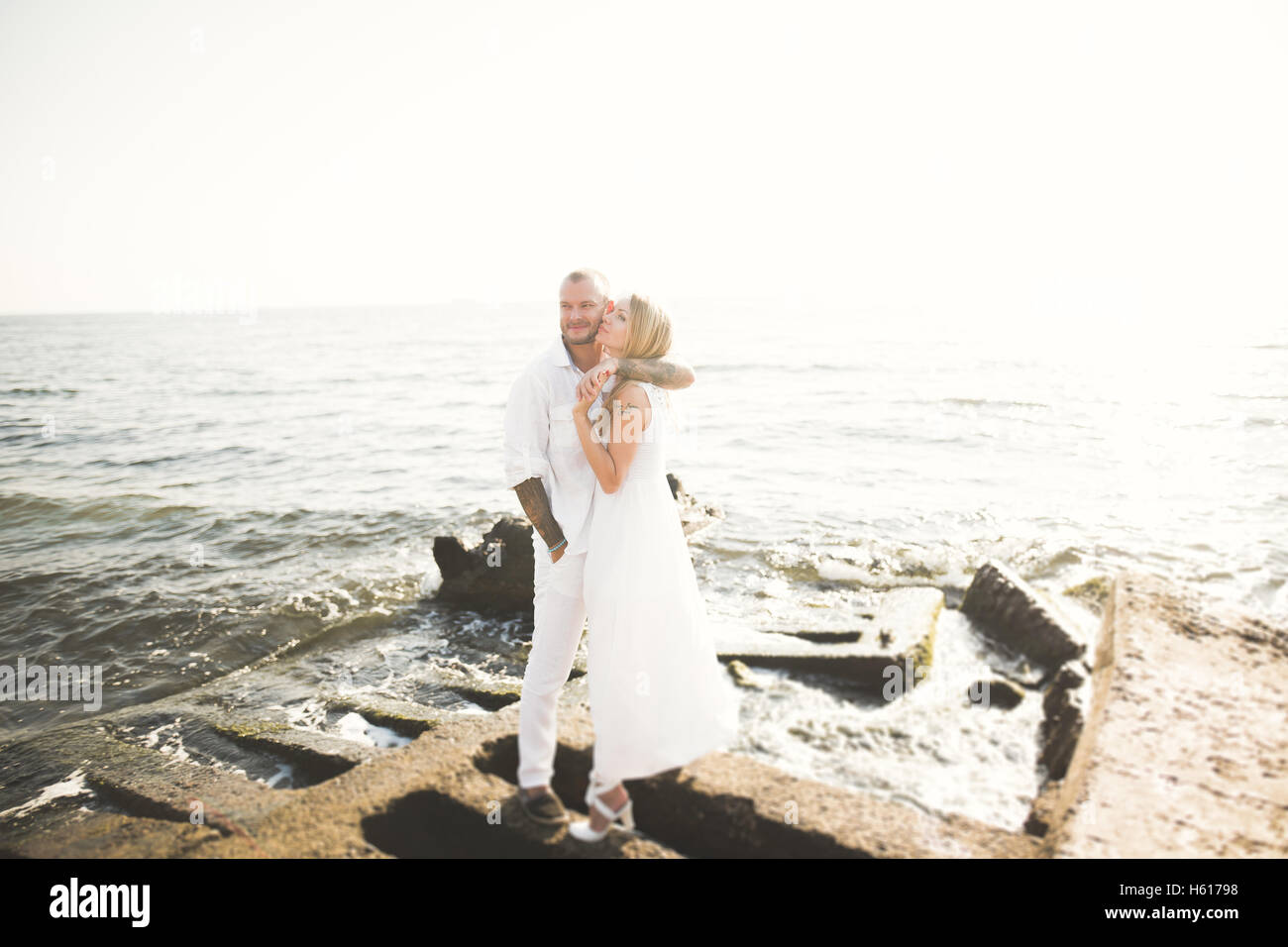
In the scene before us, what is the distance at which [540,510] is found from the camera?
351 cm

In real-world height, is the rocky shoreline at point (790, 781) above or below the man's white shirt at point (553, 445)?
below

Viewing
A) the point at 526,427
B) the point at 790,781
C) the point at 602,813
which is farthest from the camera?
the point at 526,427

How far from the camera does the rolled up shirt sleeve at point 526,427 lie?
139 inches

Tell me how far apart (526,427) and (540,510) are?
0.40 metres

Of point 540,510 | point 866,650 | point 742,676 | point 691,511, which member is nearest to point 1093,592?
point 866,650

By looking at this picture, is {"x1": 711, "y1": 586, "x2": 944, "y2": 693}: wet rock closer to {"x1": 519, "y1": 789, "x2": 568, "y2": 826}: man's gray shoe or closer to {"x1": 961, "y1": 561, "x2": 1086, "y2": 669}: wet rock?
{"x1": 961, "y1": 561, "x2": 1086, "y2": 669}: wet rock

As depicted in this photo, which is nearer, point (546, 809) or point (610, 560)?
point (546, 809)

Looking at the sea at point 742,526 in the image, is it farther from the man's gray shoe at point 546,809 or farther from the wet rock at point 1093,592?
the man's gray shoe at point 546,809

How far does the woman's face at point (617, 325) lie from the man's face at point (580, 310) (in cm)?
21

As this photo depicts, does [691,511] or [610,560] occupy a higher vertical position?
[610,560]

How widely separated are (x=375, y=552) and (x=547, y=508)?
8.02m

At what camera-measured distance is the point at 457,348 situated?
53188 millimetres

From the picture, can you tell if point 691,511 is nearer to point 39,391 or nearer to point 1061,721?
point 1061,721

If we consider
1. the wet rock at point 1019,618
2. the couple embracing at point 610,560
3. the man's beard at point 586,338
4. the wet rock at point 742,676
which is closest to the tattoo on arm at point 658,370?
the couple embracing at point 610,560
